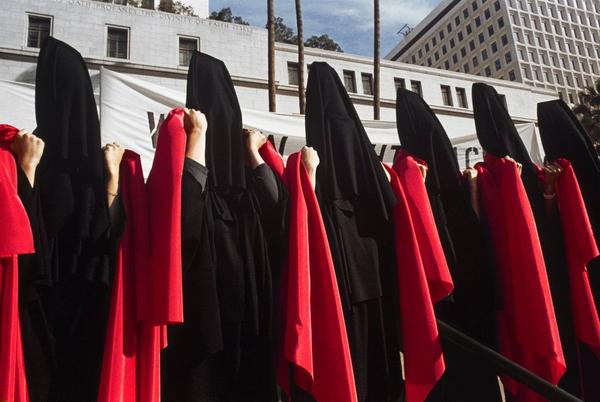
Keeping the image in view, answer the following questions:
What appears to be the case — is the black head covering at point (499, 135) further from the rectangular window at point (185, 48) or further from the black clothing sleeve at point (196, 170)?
the rectangular window at point (185, 48)

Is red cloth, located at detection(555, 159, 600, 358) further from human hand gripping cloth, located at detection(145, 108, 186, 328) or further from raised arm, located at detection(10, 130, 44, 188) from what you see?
raised arm, located at detection(10, 130, 44, 188)

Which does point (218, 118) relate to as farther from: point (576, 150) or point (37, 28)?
point (37, 28)

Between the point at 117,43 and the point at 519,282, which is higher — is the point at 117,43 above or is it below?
above

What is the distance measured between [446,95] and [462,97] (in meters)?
1.25

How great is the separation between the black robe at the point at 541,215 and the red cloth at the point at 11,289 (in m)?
2.58

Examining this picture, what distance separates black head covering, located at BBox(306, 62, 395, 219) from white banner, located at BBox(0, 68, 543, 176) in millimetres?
2492

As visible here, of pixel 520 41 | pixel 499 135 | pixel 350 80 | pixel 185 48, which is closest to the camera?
pixel 499 135

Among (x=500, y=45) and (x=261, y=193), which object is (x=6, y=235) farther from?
(x=500, y=45)

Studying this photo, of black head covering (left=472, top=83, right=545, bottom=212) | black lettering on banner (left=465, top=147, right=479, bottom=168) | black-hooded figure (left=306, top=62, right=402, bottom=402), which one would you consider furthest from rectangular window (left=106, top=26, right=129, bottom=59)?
black-hooded figure (left=306, top=62, right=402, bottom=402)

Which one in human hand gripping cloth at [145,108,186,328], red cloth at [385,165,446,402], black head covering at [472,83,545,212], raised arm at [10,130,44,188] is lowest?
red cloth at [385,165,446,402]

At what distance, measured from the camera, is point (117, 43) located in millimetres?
21125

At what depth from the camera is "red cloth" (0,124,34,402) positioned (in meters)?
1.42

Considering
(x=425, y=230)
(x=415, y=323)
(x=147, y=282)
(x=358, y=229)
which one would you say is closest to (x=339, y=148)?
(x=358, y=229)

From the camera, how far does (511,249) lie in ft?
7.86
